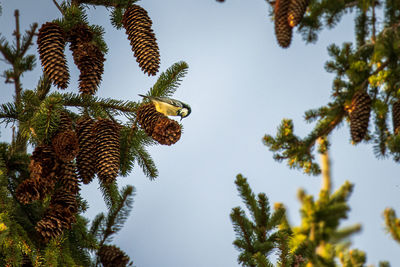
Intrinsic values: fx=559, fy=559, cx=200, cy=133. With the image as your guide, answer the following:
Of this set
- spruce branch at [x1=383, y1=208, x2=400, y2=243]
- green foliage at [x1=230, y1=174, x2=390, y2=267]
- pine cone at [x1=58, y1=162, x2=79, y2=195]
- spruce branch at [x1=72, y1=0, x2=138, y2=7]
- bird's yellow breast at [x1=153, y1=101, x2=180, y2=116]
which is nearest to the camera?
green foliage at [x1=230, y1=174, x2=390, y2=267]

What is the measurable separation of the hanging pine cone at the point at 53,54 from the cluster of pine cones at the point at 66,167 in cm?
29

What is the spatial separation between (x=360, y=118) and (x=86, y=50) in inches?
78.1

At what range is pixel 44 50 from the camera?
13.0ft

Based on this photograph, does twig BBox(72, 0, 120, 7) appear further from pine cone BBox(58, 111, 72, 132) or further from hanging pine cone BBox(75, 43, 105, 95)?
pine cone BBox(58, 111, 72, 132)

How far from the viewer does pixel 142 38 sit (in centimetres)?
425

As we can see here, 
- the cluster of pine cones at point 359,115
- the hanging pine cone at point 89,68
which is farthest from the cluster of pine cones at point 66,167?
the cluster of pine cones at point 359,115

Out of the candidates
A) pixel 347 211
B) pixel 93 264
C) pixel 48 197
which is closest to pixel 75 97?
pixel 48 197

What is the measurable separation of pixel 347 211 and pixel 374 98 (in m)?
1.95

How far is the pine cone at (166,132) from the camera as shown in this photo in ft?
12.4

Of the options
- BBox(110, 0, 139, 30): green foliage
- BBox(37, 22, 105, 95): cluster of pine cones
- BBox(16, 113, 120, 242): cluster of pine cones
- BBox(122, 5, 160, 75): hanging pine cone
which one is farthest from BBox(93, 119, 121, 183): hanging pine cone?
BBox(110, 0, 139, 30): green foliage

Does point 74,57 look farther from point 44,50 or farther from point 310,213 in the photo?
point 310,213

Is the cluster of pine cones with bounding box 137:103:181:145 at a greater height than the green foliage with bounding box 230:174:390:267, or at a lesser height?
greater

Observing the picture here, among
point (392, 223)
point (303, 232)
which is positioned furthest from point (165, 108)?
point (303, 232)

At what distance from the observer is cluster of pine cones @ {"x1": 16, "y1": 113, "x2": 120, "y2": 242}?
3443 millimetres
